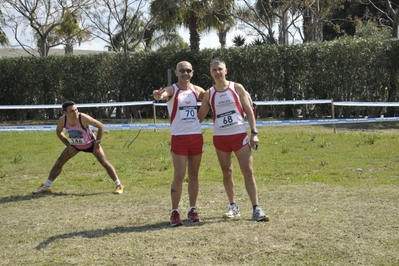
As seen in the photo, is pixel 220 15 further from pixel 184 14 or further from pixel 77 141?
pixel 77 141

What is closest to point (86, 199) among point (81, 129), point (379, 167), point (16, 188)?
point (81, 129)

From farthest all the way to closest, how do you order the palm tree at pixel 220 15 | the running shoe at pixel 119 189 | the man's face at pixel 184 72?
the palm tree at pixel 220 15
the running shoe at pixel 119 189
the man's face at pixel 184 72

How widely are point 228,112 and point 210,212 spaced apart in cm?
154

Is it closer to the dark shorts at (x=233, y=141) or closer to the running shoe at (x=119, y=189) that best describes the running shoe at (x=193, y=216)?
the dark shorts at (x=233, y=141)

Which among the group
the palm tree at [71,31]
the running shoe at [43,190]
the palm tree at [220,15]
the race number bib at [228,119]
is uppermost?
the palm tree at [71,31]

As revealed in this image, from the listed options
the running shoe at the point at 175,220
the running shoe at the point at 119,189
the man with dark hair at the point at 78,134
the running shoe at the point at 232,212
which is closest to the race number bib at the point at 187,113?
the running shoe at the point at 175,220

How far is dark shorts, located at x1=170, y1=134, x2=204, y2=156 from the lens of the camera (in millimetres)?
7055

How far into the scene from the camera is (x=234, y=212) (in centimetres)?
731

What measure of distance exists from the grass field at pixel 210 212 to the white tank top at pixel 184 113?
1126 mm

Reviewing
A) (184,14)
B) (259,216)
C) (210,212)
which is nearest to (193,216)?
(210,212)

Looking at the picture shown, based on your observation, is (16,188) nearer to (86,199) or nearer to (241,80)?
(86,199)

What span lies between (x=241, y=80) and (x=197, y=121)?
1820cm

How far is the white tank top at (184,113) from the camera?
23.2 feet

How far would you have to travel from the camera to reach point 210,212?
7.85 meters
